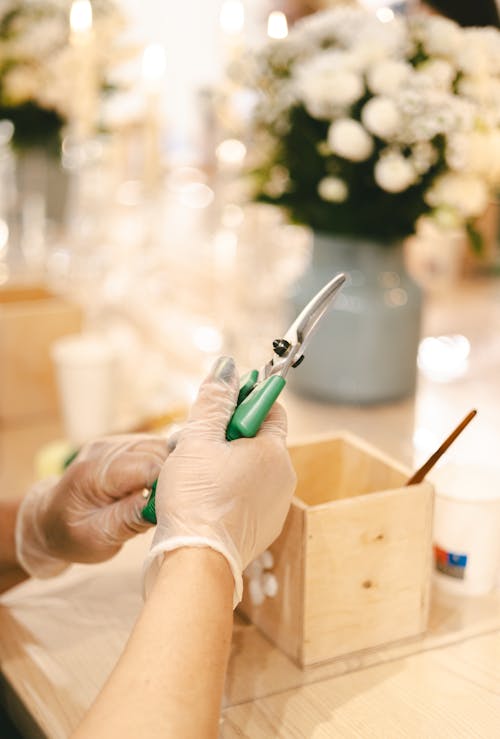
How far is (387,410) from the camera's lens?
1.58 m

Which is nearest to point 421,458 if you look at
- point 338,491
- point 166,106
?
point 338,491

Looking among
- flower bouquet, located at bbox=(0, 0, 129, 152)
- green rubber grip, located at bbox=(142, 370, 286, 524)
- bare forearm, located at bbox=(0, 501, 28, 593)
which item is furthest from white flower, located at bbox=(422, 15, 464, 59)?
flower bouquet, located at bbox=(0, 0, 129, 152)

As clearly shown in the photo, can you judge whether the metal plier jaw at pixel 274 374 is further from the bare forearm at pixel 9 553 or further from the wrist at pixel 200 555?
the bare forearm at pixel 9 553

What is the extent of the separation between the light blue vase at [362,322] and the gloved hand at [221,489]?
2.49 ft

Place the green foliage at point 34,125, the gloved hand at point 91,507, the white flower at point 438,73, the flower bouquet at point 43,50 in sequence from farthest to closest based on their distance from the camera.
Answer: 1. the green foliage at point 34,125
2. the flower bouquet at point 43,50
3. the white flower at point 438,73
4. the gloved hand at point 91,507

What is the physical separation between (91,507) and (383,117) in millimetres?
759

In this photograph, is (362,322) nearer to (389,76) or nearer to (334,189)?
(334,189)

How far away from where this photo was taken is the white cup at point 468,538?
2.97ft

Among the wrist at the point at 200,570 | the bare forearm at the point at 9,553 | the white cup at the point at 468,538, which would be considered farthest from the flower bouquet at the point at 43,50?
the wrist at the point at 200,570

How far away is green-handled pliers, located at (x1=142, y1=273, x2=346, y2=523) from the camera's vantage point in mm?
752

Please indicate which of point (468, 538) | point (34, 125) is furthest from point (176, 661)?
point (34, 125)

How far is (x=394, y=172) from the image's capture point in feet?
4.39

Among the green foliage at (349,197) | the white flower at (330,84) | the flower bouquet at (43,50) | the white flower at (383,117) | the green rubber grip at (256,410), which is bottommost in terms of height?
the green rubber grip at (256,410)

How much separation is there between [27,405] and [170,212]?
2.03 meters
